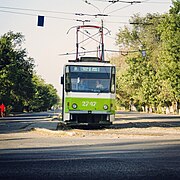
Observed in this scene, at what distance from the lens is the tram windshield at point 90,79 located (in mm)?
24922

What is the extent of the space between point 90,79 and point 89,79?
0.06 metres

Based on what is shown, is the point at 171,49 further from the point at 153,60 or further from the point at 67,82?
the point at 67,82

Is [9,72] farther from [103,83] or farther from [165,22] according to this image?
[103,83]

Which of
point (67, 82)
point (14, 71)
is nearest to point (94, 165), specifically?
point (67, 82)

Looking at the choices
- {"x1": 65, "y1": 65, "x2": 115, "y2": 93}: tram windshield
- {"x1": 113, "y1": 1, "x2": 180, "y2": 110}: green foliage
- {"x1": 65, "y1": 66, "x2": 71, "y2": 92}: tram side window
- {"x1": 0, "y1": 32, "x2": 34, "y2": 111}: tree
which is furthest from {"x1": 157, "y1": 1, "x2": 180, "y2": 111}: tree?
{"x1": 65, "y1": 66, "x2": 71, "y2": 92}: tram side window

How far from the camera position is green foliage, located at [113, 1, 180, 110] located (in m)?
61.5

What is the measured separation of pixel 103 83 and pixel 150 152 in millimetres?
12551

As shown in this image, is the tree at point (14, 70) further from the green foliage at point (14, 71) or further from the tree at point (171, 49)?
the tree at point (171, 49)

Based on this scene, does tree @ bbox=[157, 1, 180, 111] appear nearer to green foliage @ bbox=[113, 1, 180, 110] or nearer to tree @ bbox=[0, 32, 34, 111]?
green foliage @ bbox=[113, 1, 180, 110]

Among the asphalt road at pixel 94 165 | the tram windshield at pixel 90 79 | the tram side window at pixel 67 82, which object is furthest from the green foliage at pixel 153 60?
the asphalt road at pixel 94 165

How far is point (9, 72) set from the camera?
Answer: 2724 inches

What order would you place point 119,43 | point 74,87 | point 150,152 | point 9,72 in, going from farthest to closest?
point 119,43 → point 9,72 → point 74,87 → point 150,152

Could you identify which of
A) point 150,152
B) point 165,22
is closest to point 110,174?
point 150,152

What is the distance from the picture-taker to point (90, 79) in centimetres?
2503
